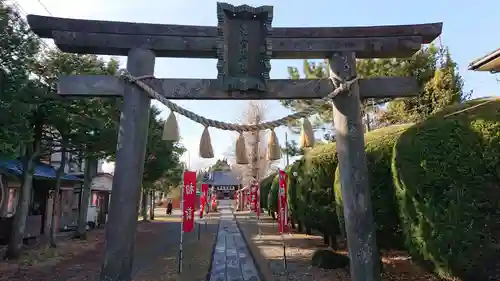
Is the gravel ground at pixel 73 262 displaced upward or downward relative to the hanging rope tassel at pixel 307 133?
downward

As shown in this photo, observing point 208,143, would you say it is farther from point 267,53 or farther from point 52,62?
point 52,62

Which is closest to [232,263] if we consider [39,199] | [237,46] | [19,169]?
[237,46]

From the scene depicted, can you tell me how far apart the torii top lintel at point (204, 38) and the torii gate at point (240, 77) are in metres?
0.02

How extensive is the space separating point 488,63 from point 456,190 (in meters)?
7.66

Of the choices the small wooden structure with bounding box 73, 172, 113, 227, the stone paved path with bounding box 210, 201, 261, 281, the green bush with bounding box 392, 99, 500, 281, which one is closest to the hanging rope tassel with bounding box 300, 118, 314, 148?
the green bush with bounding box 392, 99, 500, 281

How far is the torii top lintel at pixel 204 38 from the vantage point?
562 centimetres

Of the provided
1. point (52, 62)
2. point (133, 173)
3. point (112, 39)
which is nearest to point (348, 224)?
point (133, 173)

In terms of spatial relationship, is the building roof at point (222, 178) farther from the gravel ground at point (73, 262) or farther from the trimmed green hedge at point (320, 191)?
the trimmed green hedge at point (320, 191)

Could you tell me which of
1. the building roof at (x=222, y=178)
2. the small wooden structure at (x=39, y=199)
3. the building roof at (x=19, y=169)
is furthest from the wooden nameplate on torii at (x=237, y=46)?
the building roof at (x=222, y=178)

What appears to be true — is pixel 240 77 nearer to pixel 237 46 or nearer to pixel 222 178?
pixel 237 46

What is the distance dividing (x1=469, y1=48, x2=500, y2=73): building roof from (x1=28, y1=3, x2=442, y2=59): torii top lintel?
5.38 meters

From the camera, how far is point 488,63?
1068cm

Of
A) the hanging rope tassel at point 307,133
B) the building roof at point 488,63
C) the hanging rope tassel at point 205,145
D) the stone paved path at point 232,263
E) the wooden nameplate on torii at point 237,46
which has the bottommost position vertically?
the stone paved path at point 232,263

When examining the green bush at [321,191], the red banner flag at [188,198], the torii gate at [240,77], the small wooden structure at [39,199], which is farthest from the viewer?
the small wooden structure at [39,199]
